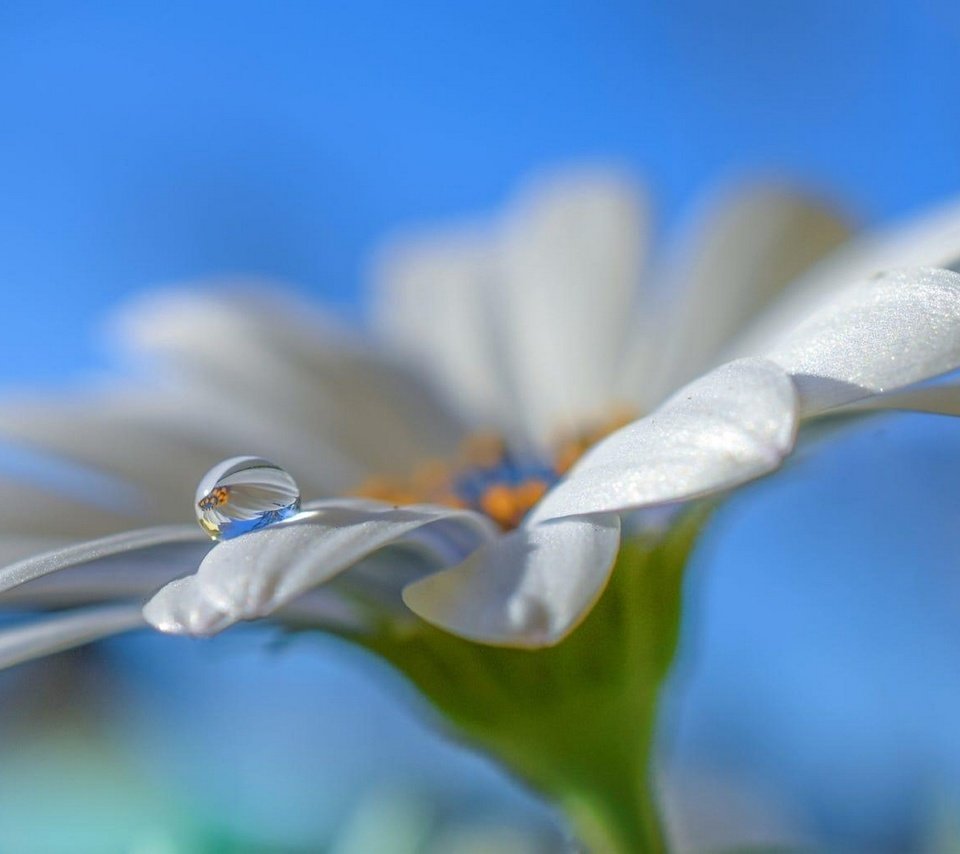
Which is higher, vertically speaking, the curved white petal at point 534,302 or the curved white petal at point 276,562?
the curved white petal at point 276,562

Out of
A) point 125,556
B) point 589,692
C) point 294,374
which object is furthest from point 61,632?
point 294,374

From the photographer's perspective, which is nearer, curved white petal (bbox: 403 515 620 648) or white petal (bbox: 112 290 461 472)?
curved white petal (bbox: 403 515 620 648)

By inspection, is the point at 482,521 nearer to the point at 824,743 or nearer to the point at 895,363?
the point at 895,363

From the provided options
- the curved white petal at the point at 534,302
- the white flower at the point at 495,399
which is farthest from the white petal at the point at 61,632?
the curved white petal at the point at 534,302

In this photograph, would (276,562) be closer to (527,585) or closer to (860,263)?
(527,585)

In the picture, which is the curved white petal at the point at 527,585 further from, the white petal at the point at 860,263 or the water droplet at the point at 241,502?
the white petal at the point at 860,263

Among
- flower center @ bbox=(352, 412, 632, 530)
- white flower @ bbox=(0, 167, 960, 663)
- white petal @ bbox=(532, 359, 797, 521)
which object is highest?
white petal @ bbox=(532, 359, 797, 521)

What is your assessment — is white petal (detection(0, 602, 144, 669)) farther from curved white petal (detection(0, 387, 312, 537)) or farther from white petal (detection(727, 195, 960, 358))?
white petal (detection(727, 195, 960, 358))

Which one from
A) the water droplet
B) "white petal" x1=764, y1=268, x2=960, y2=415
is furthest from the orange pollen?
"white petal" x1=764, y1=268, x2=960, y2=415
